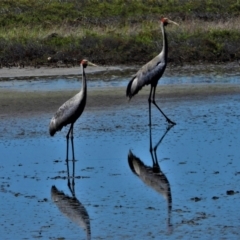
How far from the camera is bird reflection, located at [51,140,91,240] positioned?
8.52 m

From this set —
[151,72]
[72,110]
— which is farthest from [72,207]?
[151,72]

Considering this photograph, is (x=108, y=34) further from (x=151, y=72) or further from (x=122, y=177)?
(x=122, y=177)

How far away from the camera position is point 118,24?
28859mm

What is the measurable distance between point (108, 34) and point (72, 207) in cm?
1644

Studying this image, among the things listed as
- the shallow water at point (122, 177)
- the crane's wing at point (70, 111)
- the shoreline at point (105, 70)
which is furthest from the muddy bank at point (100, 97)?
the crane's wing at point (70, 111)

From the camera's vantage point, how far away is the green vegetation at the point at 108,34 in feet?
76.4

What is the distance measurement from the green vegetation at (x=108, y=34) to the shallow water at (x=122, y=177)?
798cm

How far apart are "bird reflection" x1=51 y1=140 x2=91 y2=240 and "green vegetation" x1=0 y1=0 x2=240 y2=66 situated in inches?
514

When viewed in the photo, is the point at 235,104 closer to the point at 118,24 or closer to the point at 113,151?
the point at 113,151

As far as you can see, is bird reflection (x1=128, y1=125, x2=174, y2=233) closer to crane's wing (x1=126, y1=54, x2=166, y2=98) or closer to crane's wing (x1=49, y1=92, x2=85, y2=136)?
crane's wing (x1=49, y1=92, x2=85, y2=136)

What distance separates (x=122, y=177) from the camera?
1049 centimetres

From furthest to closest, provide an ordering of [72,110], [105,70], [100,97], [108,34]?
[108,34]
[105,70]
[100,97]
[72,110]

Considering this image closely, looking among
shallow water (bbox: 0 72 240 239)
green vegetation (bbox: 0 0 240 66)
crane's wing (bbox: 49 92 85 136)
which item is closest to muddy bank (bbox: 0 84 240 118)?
shallow water (bbox: 0 72 240 239)

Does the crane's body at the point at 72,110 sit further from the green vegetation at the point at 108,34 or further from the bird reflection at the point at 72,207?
the green vegetation at the point at 108,34
